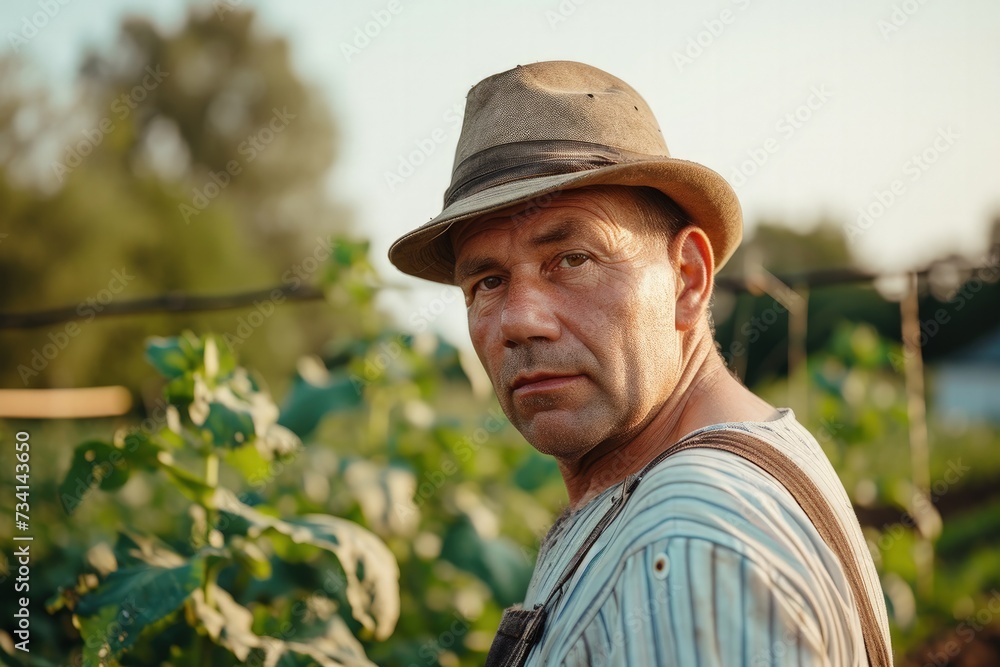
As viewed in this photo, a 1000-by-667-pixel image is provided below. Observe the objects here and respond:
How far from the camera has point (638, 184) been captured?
5.82 ft

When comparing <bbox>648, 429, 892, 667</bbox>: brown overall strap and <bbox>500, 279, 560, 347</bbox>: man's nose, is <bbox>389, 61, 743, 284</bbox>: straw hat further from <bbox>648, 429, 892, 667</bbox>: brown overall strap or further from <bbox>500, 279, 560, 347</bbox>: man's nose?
<bbox>648, 429, 892, 667</bbox>: brown overall strap

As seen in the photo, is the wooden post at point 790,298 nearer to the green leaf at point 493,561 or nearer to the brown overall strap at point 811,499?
the green leaf at point 493,561

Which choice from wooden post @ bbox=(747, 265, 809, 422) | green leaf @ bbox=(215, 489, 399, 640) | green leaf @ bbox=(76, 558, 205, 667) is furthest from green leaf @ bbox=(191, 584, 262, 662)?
wooden post @ bbox=(747, 265, 809, 422)

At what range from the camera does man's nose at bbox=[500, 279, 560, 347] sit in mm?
1726

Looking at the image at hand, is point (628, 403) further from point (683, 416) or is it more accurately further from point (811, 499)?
point (811, 499)

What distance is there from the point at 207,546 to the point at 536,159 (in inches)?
54.4

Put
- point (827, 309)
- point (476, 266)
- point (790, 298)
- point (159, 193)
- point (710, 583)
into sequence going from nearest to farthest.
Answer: point (710, 583) → point (476, 266) → point (790, 298) → point (827, 309) → point (159, 193)

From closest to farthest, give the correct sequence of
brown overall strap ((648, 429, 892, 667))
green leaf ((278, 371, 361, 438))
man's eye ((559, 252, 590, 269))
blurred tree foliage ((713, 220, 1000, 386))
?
brown overall strap ((648, 429, 892, 667)), man's eye ((559, 252, 590, 269)), green leaf ((278, 371, 361, 438)), blurred tree foliage ((713, 220, 1000, 386))

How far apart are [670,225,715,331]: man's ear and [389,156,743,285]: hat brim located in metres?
0.06

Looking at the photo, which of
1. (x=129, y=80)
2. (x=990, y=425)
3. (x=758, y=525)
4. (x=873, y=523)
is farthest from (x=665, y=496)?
(x=129, y=80)

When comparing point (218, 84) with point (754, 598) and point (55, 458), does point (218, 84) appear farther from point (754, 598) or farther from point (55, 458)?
point (754, 598)

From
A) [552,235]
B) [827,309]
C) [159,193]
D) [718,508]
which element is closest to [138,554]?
[552,235]

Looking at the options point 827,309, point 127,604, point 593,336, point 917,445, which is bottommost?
point 827,309

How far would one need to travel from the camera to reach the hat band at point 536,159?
1721mm
